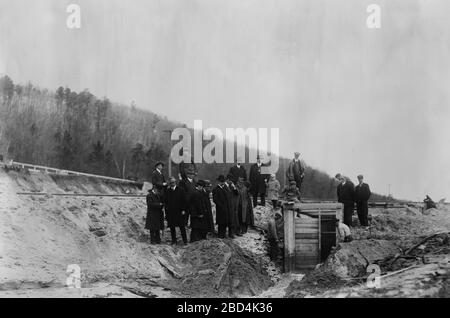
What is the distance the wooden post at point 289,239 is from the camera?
Result: 1521 centimetres

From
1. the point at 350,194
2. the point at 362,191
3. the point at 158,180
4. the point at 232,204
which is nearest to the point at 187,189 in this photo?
the point at 158,180

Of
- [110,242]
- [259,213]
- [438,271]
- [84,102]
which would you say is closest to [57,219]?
[110,242]

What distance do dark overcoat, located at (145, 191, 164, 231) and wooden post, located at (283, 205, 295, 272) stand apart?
3596 mm

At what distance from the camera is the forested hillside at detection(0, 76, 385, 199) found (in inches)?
1778

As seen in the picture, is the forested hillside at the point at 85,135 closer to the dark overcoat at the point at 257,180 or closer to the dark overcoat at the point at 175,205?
the dark overcoat at the point at 257,180

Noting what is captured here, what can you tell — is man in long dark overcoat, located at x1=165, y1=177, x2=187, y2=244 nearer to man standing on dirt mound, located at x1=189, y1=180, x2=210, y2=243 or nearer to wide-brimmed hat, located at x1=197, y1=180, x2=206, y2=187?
man standing on dirt mound, located at x1=189, y1=180, x2=210, y2=243

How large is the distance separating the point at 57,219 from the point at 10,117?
43.5 m

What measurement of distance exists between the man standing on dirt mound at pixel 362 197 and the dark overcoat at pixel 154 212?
251 inches

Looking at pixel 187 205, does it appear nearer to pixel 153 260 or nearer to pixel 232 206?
pixel 232 206

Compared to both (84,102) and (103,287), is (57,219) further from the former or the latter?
(84,102)

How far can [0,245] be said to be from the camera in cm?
1170

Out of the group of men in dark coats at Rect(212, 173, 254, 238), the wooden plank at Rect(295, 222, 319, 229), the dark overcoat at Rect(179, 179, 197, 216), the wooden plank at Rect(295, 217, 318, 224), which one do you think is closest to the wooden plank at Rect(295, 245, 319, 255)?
the wooden plank at Rect(295, 222, 319, 229)

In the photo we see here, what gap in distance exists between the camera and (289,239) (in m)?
15.4
